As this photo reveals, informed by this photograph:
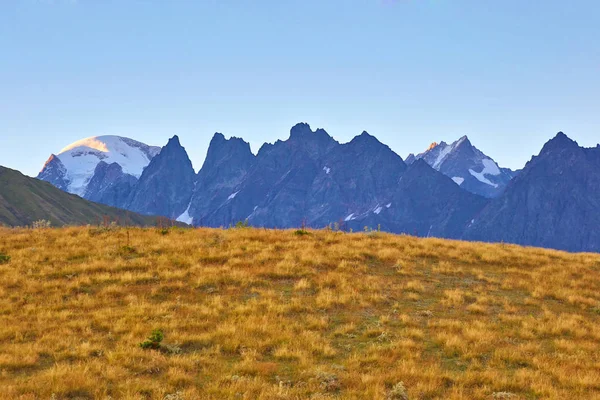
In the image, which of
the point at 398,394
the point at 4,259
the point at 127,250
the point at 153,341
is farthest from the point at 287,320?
the point at 4,259

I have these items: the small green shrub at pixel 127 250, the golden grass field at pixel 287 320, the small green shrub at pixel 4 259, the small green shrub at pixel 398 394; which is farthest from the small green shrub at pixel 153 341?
the small green shrub at pixel 4 259

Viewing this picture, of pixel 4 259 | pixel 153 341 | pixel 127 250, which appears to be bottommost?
pixel 153 341

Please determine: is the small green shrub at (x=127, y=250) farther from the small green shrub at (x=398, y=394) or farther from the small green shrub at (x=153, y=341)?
the small green shrub at (x=398, y=394)

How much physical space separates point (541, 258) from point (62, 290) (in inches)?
865

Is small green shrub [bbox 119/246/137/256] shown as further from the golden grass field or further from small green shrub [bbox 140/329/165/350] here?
small green shrub [bbox 140/329/165/350]

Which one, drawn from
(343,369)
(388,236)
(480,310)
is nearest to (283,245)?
(388,236)

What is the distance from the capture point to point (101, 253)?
2048 centimetres

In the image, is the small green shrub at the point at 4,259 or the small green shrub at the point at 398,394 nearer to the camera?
the small green shrub at the point at 398,394

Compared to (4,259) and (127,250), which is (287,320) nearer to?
(127,250)

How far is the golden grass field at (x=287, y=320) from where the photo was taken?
984cm

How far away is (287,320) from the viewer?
1383cm

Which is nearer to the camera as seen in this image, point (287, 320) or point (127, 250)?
point (287, 320)

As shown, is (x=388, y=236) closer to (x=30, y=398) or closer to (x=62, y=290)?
(x=62, y=290)

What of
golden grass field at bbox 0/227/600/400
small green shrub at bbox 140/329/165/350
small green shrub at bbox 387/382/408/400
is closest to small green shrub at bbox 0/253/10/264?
golden grass field at bbox 0/227/600/400
